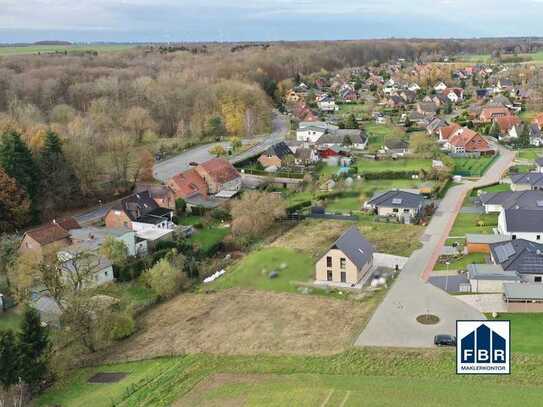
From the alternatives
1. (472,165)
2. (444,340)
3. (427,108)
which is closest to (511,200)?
(472,165)

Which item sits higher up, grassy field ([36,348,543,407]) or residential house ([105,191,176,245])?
residential house ([105,191,176,245])

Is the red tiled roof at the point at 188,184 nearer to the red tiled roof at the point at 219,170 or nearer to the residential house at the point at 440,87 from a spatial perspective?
the red tiled roof at the point at 219,170

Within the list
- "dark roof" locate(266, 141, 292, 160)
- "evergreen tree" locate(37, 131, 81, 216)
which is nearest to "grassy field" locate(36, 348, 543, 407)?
"evergreen tree" locate(37, 131, 81, 216)

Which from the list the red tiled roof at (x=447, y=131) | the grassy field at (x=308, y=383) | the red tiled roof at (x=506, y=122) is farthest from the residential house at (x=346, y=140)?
the grassy field at (x=308, y=383)

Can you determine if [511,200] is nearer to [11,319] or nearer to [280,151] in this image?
[280,151]

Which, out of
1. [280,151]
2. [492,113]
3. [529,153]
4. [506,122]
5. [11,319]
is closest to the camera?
[11,319]

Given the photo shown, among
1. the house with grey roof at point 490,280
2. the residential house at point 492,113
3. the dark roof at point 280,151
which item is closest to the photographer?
the house with grey roof at point 490,280

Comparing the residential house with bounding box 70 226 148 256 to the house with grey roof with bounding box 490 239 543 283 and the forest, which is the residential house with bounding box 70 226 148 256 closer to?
the forest
